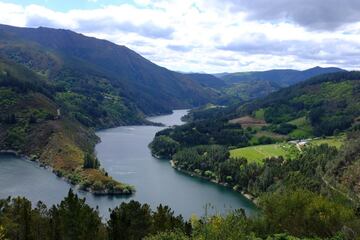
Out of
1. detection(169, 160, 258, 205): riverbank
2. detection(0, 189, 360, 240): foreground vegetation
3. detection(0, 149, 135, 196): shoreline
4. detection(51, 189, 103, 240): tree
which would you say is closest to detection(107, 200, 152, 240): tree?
detection(0, 189, 360, 240): foreground vegetation

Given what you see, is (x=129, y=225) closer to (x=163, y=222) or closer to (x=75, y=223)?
(x=163, y=222)

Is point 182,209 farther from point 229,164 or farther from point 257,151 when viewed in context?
point 257,151

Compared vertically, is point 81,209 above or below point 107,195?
above

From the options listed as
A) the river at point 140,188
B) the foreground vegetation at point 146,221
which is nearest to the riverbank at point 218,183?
the river at point 140,188

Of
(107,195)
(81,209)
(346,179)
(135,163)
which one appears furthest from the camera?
(135,163)

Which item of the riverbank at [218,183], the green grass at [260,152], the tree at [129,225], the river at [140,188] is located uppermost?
the tree at [129,225]

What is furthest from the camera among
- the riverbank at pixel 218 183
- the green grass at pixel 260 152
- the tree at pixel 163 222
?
the green grass at pixel 260 152

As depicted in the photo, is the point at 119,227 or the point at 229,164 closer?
the point at 119,227

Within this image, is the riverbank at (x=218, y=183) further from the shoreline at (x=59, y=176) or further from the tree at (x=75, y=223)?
the tree at (x=75, y=223)

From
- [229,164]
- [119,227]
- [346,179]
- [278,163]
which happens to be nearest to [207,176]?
[229,164]
